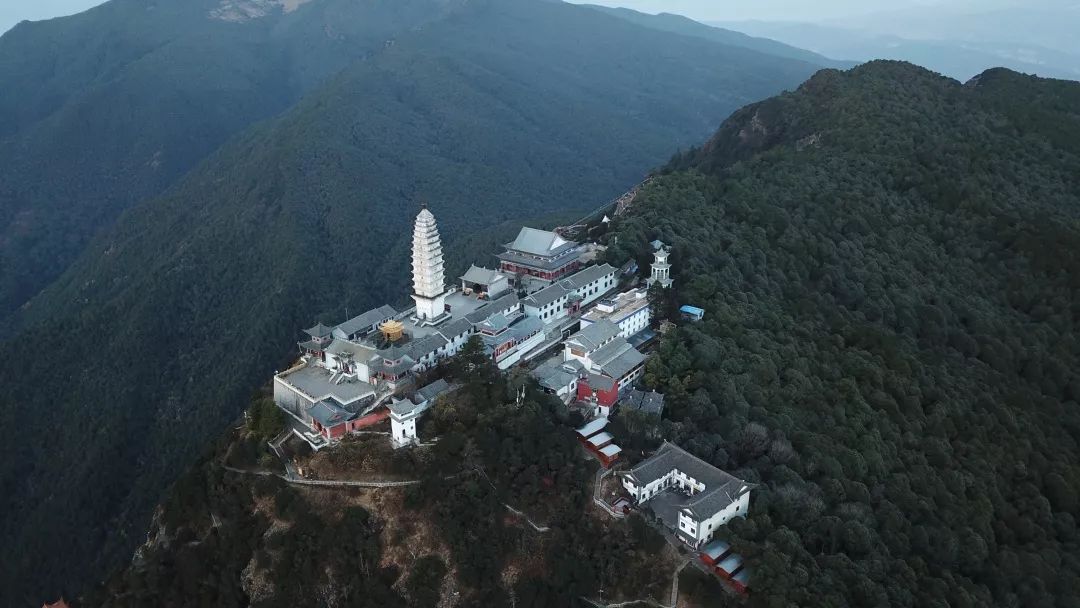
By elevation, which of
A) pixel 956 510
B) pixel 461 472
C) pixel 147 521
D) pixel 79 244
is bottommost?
pixel 79 244

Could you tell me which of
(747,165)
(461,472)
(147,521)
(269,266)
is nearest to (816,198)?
(747,165)

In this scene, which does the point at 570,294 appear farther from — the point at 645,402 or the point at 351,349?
the point at 351,349

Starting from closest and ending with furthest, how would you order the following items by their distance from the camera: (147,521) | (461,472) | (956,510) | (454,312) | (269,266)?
1. (461,472)
2. (956,510)
3. (454,312)
4. (147,521)
5. (269,266)

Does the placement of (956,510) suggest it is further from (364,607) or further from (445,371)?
(364,607)

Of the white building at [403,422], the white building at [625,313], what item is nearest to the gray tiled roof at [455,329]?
the white building at [403,422]

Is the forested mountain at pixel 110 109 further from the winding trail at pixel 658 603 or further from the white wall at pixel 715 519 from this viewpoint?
the white wall at pixel 715 519

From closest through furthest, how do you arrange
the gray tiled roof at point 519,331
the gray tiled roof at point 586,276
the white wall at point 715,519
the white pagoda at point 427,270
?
the white wall at point 715,519 < the gray tiled roof at point 519,331 < the white pagoda at point 427,270 < the gray tiled roof at point 586,276

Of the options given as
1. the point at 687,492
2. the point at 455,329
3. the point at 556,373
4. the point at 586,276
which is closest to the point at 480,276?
the point at 586,276
